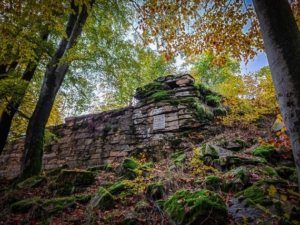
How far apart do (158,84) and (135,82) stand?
2.14 meters

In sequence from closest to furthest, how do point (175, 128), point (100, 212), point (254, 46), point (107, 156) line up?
point (100, 212) < point (254, 46) < point (175, 128) < point (107, 156)

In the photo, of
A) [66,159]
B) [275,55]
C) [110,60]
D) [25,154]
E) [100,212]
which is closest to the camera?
[275,55]

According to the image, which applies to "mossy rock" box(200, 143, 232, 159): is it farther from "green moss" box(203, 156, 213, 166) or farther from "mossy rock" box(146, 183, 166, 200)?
"mossy rock" box(146, 183, 166, 200)

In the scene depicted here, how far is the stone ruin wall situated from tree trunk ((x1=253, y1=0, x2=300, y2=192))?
5851mm

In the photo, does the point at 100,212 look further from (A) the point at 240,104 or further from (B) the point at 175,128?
(A) the point at 240,104

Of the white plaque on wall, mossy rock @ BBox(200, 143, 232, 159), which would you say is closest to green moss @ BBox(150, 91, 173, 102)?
the white plaque on wall

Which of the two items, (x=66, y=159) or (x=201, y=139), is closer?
(x=201, y=139)

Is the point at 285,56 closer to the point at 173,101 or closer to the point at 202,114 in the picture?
the point at 202,114

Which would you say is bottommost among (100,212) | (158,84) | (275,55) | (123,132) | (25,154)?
(100,212)

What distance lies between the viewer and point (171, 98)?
9.08m

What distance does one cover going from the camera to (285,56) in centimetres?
198

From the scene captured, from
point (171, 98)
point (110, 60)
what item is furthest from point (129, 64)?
point (171, 98)

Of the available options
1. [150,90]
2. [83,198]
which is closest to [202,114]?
[150,90]

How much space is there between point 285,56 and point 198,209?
2090 mm
